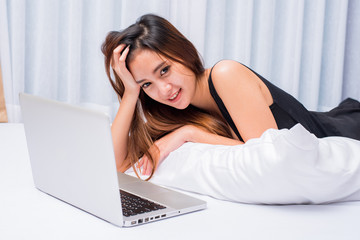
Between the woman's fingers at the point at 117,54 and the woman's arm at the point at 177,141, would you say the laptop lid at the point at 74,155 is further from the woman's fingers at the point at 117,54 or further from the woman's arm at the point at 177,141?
the woman's fingers at the point at 117,54

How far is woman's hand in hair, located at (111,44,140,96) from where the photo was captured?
1.50 m

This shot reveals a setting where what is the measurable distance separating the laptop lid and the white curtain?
4.84 ft

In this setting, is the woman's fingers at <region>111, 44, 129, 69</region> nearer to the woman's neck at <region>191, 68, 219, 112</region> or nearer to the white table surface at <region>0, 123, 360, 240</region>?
the woman's neck at <region>191, 68, 219, 112</region>

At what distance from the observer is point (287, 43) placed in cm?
299

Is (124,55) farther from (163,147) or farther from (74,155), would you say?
(74,155)

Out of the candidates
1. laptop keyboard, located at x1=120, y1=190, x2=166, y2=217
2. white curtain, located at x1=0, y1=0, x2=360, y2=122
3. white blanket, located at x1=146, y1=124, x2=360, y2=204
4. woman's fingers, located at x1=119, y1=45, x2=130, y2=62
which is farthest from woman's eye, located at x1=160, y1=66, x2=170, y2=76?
white curtain, located at x1=0, y1=0, x2=360, y2=122

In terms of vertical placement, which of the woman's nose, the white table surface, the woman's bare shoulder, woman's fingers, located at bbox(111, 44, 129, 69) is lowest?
the white table surface

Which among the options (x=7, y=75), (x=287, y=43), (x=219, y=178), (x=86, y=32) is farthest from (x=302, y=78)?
(x=219, y=178)

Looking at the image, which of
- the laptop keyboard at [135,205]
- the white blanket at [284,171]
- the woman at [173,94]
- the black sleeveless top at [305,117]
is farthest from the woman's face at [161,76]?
the laptop keyboard at [135,205]

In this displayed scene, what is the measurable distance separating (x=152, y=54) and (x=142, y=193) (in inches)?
23.7

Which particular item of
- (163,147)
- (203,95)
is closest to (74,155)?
(163,147)

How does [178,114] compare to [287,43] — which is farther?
[287,43]

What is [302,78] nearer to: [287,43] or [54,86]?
[287,43]

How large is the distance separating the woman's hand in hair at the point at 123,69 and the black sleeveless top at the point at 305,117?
256 mm
